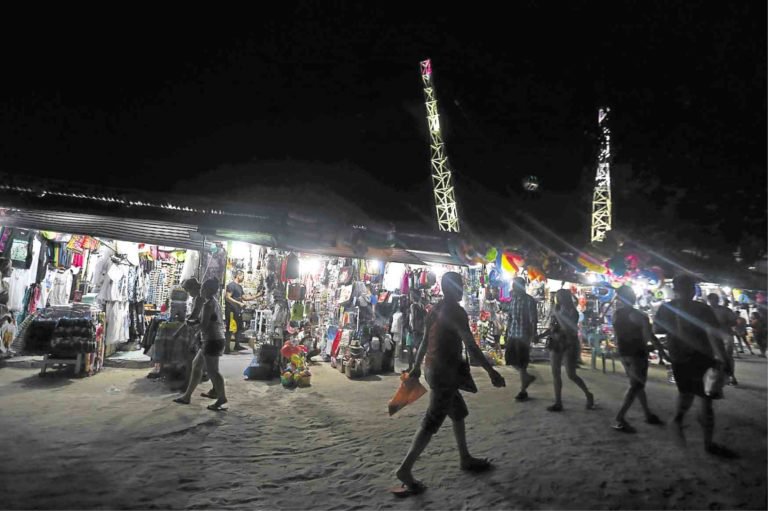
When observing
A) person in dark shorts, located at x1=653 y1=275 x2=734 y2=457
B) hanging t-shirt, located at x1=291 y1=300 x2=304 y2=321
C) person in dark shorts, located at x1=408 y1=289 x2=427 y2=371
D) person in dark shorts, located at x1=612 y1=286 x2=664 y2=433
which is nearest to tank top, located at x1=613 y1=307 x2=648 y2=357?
person in dark shorts, located at x1=612 y1=286 x2=664 y2=433

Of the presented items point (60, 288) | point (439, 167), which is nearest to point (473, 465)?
point (60, 288)

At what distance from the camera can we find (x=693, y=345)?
14.4 feet

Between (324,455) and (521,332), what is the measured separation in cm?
408

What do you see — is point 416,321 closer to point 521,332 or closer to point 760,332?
point 521,332

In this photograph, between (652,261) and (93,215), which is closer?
(93,215)

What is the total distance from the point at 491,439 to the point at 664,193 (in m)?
4.17

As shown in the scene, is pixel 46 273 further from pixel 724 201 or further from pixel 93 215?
pixel 724 201

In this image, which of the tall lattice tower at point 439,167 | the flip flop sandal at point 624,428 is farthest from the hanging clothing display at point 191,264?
the tall lattice tower at point 439,167

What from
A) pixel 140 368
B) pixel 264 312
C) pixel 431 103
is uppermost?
pixel 431 103

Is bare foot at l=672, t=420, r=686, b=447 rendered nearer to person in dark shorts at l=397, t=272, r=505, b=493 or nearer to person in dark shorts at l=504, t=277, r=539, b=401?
person in dark shorts at l=504, t=277, r=539, b=401

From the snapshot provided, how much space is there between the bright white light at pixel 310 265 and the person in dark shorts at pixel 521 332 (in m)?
4.92

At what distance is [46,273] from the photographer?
839cm

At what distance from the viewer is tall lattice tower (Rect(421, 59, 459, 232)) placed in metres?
27.0

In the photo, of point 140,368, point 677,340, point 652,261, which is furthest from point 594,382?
point 140,368
